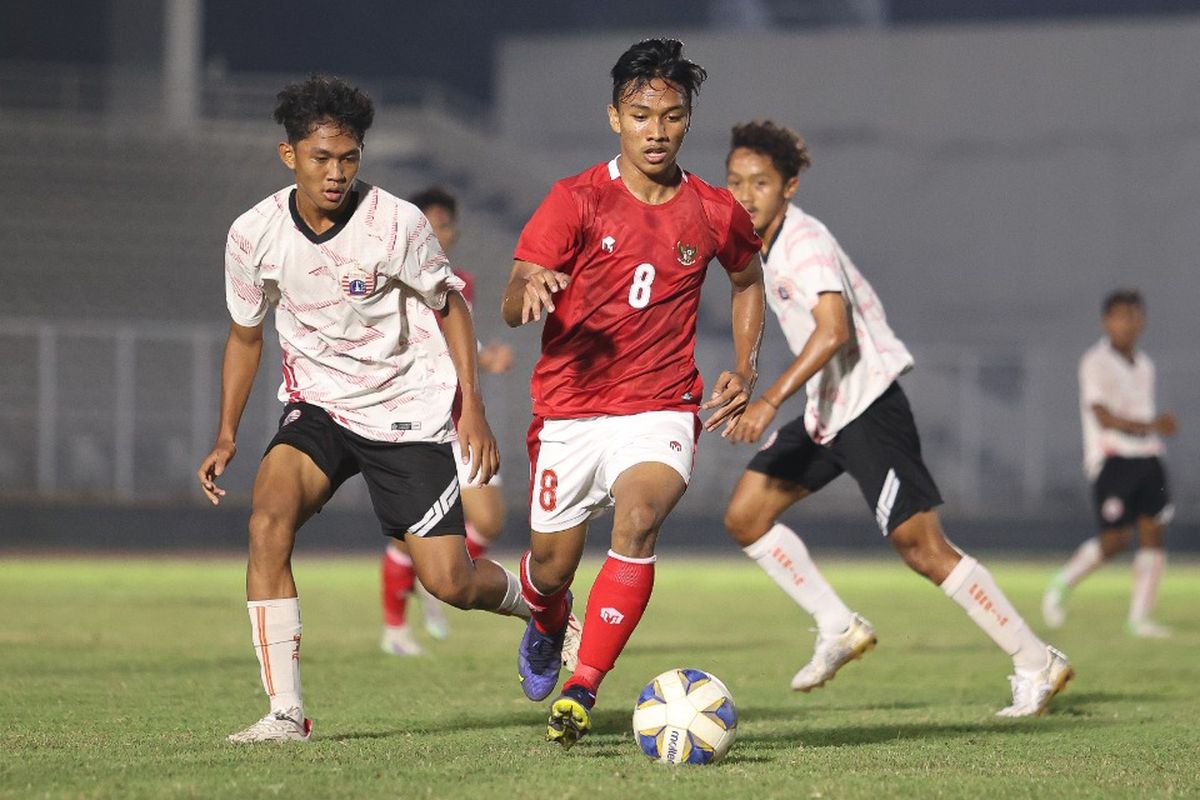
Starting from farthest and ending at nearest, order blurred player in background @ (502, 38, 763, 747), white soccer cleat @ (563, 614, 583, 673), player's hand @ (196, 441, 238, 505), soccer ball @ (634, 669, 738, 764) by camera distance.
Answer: white soccer cleat @ (563, 614, 583, 673) → player's hand @ (196, 441, 238, 505) → blurred player in background @ (502, 38, 763, 747) → soccer ball @ (634, 669, 738, 764)

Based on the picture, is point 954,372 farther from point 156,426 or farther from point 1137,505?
point 1137,505

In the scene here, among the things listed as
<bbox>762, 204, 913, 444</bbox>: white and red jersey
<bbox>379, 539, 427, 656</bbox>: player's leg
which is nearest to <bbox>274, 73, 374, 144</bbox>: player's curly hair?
<bbox>762, 204, 913, 444</bbox>: white and red jersey

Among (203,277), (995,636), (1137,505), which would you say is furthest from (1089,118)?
(995,636)

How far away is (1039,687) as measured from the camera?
7234 mm

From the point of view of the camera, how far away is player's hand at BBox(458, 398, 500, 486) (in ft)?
20.0

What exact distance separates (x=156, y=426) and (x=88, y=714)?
17465 millimetres

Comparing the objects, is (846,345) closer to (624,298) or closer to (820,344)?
(820,344)

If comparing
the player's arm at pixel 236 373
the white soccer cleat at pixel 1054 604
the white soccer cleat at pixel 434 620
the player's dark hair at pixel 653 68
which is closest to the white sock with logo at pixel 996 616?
the player's dark hair at pixel 653 68

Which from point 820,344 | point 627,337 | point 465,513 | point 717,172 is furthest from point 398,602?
point 717,172

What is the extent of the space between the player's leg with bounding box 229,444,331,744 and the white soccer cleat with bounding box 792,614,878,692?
2530 millimetres

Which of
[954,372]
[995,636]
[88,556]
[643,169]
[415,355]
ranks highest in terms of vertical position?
[643,169]

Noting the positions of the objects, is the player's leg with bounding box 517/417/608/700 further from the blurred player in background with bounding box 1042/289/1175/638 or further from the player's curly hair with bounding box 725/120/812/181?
the blurred player in background with bounding box 1042/289/1175/638

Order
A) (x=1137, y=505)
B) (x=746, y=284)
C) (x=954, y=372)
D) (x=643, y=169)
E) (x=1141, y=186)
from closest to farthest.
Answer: (x=643, y=169)
(x=746, y=284)
(x=1137, y=505)
(x=954, y=372)
(x=1141, y=186)

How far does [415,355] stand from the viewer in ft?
21.4
